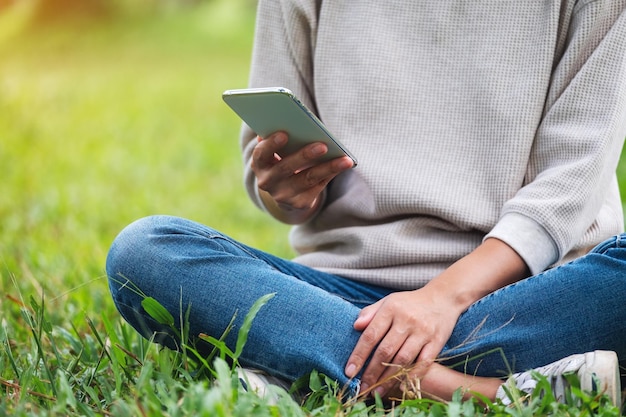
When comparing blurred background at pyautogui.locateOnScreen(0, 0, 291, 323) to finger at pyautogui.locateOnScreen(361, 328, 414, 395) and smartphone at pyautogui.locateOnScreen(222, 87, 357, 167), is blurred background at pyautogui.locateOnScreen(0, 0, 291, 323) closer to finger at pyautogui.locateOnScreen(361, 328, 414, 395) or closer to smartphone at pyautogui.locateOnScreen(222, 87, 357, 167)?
smartphone at pyautogui.locateOnScreen(222, 87, 357, 167)

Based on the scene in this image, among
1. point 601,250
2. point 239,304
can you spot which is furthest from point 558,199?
point 239,304

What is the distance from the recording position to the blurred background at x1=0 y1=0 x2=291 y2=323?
293 centimetres

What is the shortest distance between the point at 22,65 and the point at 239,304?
277 inches

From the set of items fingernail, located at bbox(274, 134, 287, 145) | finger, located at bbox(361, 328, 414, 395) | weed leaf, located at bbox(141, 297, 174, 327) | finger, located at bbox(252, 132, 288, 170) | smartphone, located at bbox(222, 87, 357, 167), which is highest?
smartphone, located at bbox(222, 87, 357, 167)

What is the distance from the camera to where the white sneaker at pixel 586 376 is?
1.38 metres

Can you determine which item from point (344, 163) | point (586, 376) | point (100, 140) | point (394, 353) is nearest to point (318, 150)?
point (344, 163)

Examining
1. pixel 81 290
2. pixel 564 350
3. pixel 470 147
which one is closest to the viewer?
pixel 564 350

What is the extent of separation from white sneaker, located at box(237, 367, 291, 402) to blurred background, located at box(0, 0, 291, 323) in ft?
1.13

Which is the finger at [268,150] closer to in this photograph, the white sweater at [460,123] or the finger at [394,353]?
the white sweater at [460,123]

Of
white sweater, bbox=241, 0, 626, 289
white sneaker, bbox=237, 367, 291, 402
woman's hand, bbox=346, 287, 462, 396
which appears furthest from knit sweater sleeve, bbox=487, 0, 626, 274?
white sneaker, bbox=237, 367, 291, 402

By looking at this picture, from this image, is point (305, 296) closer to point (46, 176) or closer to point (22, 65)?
point (46, 176)

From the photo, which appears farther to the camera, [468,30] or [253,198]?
[253,198]

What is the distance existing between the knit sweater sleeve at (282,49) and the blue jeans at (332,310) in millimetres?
420

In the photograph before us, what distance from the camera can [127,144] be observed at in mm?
5008
